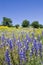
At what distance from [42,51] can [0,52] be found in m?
0.82

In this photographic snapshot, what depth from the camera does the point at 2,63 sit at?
3531 mm

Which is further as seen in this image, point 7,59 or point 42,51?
point 42,51

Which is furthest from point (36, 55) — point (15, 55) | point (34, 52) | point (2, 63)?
point (2, 63)

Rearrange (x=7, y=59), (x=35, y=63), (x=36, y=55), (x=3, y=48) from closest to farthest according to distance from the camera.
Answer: (x=7, y=59), (x=35, y=63), (x=36, y=55), (x=3, y=48)

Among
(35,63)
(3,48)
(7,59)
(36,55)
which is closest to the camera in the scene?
(7,59)

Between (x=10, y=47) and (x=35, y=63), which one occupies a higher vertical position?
(x=10, y=47)

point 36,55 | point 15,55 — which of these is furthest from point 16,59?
point 36,55

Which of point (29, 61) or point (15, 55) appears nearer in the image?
point (29, 61)

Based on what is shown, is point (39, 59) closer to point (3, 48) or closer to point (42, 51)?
point (42, 51)

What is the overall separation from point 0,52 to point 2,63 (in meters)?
0.44

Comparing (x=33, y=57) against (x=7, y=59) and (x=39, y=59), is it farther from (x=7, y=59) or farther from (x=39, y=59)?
(x=7, y=59)

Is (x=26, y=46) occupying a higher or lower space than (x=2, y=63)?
higher

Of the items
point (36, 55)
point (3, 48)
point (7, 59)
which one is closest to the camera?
point (7, 59)

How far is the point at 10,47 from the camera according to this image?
3604mm
